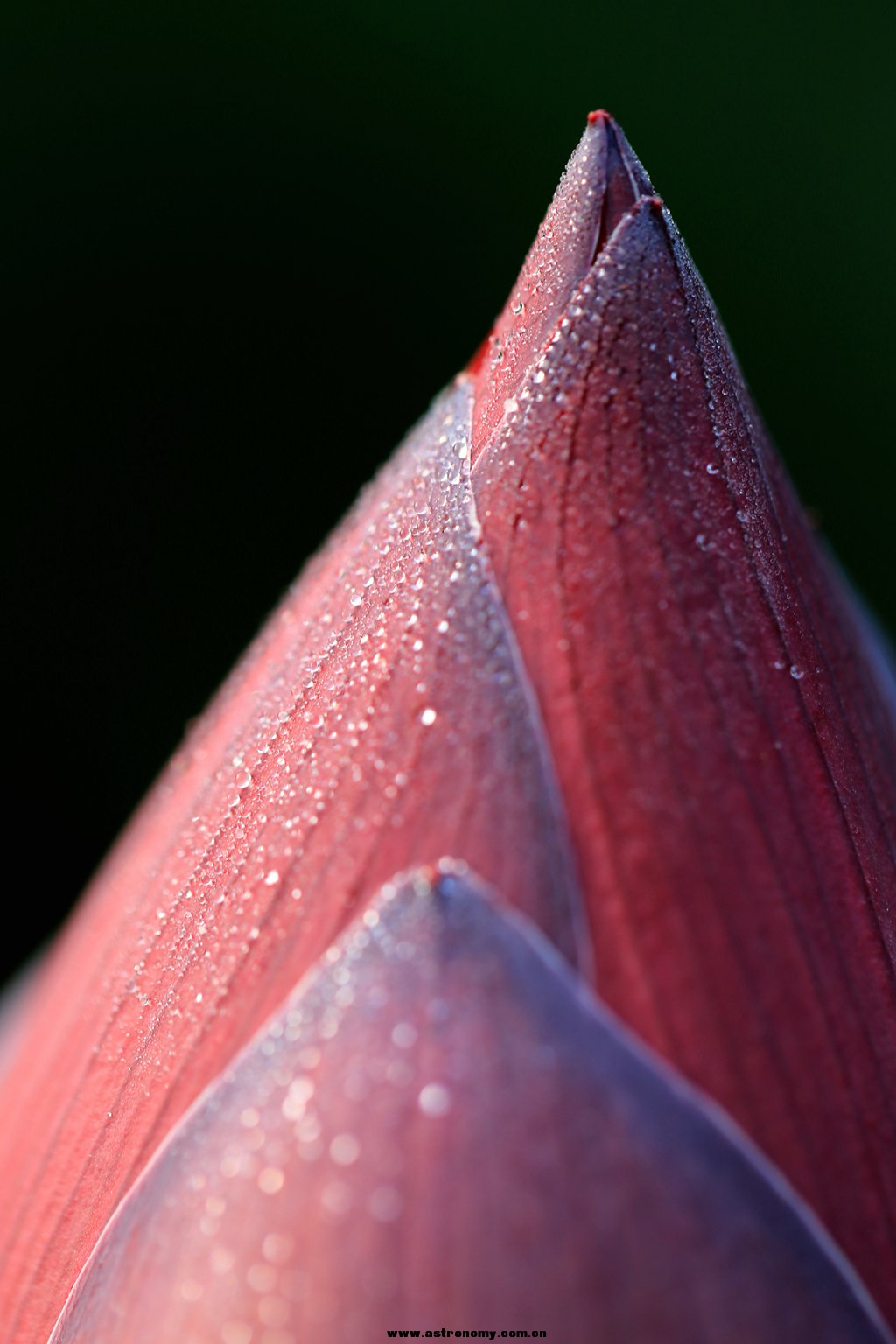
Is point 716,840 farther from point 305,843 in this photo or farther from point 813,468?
point 813,468

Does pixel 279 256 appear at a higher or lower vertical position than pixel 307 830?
higher

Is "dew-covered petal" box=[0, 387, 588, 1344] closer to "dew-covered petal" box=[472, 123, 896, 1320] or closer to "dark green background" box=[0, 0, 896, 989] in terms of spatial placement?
"dew-covered petal" box=[472, 123, 896, 1320]

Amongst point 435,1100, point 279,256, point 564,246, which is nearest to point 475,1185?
point 435,1100

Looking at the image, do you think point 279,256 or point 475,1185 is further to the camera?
point 279,256

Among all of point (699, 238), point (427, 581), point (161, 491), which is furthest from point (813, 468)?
point (427, 581)

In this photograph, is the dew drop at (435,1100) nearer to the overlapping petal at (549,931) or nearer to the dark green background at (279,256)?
the overlapping petal at (549,931)

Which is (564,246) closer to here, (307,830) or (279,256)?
(307,830)

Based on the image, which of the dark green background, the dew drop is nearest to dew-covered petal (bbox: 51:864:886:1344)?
the dew drop
